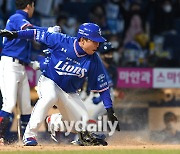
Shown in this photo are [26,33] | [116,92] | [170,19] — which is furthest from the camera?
[170,19]

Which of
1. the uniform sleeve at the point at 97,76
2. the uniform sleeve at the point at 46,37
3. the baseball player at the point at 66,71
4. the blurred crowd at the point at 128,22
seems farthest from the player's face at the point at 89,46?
the blurred crowd at the point at 128,22

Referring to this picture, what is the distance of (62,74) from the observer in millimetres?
11117

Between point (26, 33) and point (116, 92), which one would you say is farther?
point (116, 92)

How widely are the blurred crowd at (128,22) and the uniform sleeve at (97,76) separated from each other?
6345 millimetres

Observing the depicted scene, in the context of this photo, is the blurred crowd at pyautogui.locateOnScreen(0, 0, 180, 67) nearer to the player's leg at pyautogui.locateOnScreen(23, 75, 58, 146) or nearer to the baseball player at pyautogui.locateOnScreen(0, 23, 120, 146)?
the baseball player at pyautogui.locateOnScreen(0, 23, 120, 146)

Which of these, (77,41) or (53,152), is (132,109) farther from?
(53,152)

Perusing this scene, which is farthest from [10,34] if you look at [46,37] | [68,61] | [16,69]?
[16,69]

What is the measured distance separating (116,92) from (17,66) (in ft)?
14.0

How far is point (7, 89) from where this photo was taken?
12094 millimetres

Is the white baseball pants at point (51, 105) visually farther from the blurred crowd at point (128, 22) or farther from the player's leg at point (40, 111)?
the blurred crowd at point (128, 22)

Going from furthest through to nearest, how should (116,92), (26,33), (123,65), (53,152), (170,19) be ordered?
(170,19)
(123,65)
(116,92)
(26,33)
(53,152)

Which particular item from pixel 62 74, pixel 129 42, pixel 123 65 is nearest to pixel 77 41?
pixel 62 74

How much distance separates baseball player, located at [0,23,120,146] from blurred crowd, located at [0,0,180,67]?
6354mm

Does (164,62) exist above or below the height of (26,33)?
below
